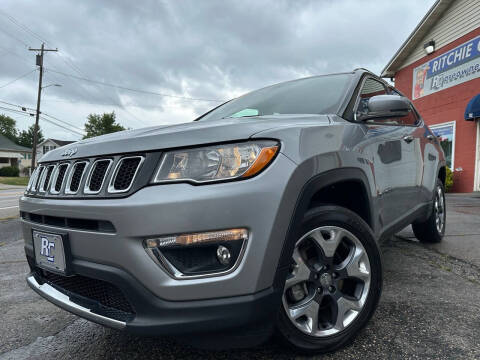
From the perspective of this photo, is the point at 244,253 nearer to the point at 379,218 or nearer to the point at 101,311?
the point at 101,311

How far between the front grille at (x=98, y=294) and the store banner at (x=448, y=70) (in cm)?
1200

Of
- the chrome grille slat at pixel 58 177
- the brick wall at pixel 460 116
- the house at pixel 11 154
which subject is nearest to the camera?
the chrome grille slat at pixel 58 177

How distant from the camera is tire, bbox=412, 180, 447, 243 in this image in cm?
361

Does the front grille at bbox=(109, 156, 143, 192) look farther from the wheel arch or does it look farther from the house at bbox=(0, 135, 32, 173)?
the house at bbox=(0, 135, 32, 173)

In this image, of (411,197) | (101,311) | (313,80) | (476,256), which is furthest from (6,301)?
(476,256)

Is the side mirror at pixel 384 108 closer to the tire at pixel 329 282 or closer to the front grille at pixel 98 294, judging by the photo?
the tire at pixel 329 282

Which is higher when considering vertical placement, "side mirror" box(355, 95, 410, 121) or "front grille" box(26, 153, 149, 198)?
"side mirror" box(355, 95, 410, 121)

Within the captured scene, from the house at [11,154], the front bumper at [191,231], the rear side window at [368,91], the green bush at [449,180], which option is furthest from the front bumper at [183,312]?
the house at [11,154]

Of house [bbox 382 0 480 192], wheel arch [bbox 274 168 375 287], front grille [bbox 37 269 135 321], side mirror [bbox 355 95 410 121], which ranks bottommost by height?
front grille [bbox 37 269 135 321]

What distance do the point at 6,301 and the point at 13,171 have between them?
4544 centimetres

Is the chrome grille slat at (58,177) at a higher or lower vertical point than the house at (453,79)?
lower

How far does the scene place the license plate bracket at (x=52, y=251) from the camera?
150 cm

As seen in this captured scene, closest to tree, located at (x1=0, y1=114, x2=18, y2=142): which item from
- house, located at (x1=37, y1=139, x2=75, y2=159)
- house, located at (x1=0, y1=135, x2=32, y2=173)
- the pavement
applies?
house, located at (x1=37, y1=139, x2=75, y2=159)

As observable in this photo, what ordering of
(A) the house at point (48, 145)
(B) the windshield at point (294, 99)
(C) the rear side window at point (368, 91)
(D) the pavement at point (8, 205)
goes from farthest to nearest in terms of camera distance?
(A) the house at point (48, 145) → (D) the pavement at point (8, 205) → (C) the rear side window at point (368, 91) → (B) the windshield at point (294, 99)
